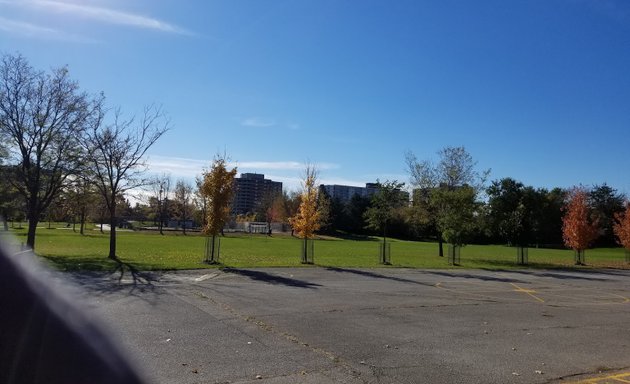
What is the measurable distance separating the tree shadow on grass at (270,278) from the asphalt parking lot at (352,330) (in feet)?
0.33

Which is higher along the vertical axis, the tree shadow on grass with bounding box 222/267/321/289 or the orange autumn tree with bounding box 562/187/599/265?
the orange autumn tree with bounding box 562/187/599/265

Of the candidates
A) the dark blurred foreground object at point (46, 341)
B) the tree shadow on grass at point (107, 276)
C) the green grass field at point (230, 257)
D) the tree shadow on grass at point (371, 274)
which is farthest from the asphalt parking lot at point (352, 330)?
the green grass field at point (230, 257)

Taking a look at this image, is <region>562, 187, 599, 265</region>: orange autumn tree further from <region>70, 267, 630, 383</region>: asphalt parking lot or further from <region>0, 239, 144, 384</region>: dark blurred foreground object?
<region>0, 239, 144, 384</region>: dark blurred foreground object

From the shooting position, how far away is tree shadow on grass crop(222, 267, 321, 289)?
56.9 feet

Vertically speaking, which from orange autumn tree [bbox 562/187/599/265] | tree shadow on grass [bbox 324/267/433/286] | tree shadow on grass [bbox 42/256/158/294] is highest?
orange autumn tree [bbox 562/187/599/265]

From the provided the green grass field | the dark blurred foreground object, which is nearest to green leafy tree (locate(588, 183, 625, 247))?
the green grass field

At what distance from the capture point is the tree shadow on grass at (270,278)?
17.4 m

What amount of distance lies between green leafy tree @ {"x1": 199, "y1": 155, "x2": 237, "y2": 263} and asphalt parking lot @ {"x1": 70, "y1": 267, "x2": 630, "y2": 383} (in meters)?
6.50

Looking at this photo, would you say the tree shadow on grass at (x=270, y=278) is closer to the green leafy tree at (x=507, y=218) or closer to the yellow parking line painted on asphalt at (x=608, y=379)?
the yellow parking line painted on asphalt at (x=608, y=379)

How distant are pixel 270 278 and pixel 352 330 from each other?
30.4ft

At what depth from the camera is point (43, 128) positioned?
25.9 metres

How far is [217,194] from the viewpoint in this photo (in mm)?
25219

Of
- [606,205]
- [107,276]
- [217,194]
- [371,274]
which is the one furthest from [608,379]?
[606,205]

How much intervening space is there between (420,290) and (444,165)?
2714cm
